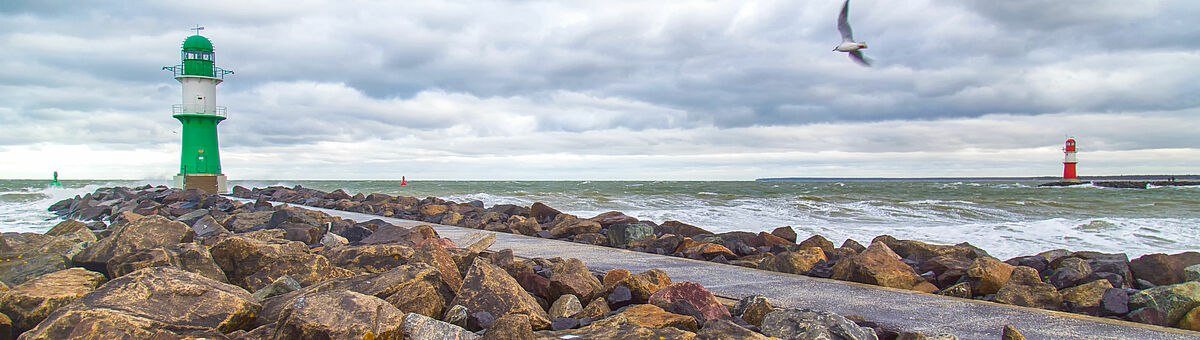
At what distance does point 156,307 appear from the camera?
9.33ft

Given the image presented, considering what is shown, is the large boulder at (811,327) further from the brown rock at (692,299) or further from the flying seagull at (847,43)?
the flying seagull at (847,43)

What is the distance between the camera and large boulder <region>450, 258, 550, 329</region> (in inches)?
127

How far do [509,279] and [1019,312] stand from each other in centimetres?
269

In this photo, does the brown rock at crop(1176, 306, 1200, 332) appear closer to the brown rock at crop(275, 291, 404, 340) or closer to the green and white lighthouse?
the brown rock at crop(275, 291, 404, 340)

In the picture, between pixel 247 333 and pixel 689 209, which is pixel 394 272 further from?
pixel 689 209

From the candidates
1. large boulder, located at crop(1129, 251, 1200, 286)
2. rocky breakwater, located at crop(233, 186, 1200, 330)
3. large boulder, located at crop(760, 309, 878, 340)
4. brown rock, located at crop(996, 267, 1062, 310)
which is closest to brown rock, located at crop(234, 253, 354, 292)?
large boulder, located at crop(760, 309, 878, 340)

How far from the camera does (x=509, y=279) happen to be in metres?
3.48

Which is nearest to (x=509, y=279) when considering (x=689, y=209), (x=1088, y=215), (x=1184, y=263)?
(x=1184, y=263)

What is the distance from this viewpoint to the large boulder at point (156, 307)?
260 centimetres

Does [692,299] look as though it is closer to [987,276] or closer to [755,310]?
[755,310]

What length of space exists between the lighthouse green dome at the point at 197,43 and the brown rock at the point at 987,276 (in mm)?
24227

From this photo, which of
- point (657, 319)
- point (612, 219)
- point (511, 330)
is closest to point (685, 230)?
point (612, 219)

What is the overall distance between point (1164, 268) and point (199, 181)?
23676 millimetres

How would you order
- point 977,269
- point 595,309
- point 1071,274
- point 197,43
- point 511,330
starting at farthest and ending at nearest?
point 197,43 < point 1071,274 < point 977,269 < point 595,309 < point 511,330
